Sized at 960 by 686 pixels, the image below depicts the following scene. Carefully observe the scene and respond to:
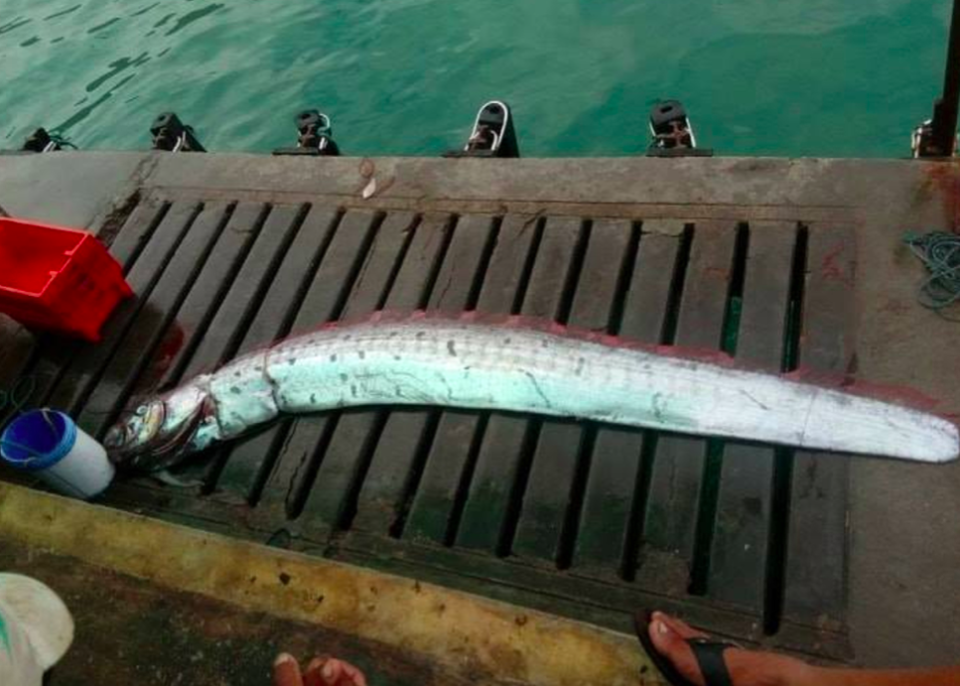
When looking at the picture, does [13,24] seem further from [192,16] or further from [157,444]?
[157,444]

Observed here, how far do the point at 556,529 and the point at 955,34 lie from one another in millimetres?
3164

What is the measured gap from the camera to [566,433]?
3.72 meters

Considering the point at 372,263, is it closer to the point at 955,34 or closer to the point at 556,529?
the point at 556,529

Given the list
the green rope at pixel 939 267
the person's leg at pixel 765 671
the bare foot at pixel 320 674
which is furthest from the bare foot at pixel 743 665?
the green rope at pixel 939 267

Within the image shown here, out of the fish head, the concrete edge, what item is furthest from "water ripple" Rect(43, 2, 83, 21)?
the concrete edge

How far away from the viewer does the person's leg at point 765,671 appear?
7.57 feet

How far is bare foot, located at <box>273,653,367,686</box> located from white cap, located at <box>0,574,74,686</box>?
35.9 inches

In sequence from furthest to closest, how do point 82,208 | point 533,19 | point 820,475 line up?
point 533,19 → point 82,208 → point 820,475

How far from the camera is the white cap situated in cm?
264

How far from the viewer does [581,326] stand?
159 inches

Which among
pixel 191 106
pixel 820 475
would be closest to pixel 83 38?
pixel 191 106

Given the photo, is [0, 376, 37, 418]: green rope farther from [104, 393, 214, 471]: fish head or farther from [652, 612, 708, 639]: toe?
[652, 612, 708, 639]: toe

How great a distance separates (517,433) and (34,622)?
2.14 m

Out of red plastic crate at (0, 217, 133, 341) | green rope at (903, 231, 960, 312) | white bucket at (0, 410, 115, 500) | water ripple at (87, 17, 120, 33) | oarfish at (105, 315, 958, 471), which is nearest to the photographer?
oarfish at (105, 315, 958, 471)
